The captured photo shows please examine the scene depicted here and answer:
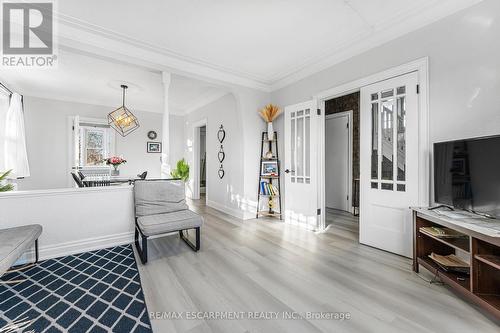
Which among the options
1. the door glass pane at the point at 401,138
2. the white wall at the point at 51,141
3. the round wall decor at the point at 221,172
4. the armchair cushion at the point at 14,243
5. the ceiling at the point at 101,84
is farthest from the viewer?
the round wall decor at the point at 221,172

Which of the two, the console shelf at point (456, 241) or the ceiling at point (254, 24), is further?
the ceiling at point (254, 24)

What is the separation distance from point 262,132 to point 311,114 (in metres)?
1.15

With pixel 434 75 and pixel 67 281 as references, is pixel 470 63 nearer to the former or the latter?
pixel 434 75

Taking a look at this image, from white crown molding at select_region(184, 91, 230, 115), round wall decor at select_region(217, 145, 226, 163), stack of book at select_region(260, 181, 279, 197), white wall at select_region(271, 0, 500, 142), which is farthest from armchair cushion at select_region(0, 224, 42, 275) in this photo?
white wall at select_region(271, 0, 500, 142)

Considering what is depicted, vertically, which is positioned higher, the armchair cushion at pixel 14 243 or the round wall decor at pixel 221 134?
the round wall decor at pixel 221 134

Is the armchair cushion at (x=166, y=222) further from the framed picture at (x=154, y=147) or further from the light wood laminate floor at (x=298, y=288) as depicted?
the framed picture at (x=154, y=147)

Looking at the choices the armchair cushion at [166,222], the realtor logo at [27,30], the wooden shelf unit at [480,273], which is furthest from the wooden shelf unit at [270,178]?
the realtor logo at [27,30]

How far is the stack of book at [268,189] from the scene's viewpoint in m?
4.28

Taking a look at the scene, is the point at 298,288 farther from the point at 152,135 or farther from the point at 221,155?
the point at 152,135

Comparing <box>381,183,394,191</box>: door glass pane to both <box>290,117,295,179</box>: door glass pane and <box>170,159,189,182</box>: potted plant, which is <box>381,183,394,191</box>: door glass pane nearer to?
<box>290,117,295,179</box>: door glass pane

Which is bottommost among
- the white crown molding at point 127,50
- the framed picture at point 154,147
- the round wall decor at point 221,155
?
the round wall decor at point 221,155

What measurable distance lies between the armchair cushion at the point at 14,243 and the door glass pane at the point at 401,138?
3751 millimetres

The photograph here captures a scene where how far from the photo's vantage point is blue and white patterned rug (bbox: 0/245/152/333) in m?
1.53

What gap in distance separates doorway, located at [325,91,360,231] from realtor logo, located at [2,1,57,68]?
16.6ft
